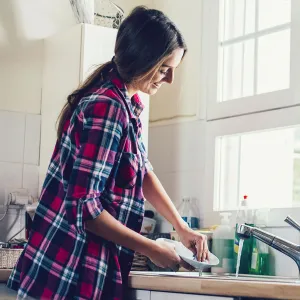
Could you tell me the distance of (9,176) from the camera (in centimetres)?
312

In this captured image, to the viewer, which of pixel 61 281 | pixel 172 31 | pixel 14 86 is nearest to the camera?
pixel 61 281

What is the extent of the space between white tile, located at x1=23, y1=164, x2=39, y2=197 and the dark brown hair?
1.29 meters

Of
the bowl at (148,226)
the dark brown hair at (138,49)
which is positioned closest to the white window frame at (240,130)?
the bowl at (148,226)

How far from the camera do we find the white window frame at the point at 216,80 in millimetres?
2705

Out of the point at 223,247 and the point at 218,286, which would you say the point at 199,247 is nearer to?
the point at 218,286

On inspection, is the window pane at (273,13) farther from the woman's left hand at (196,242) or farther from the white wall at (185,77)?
the woman's left hand at (196,242)

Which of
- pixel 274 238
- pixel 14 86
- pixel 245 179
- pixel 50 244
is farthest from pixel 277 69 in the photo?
pixel 50 244

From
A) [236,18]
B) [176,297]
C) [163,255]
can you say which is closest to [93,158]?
[163,255]

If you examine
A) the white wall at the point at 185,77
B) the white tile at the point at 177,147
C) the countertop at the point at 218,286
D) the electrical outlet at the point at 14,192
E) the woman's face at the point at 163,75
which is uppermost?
the white wall at the point at 185,77

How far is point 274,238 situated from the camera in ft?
7.45

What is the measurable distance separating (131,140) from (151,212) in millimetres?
1374

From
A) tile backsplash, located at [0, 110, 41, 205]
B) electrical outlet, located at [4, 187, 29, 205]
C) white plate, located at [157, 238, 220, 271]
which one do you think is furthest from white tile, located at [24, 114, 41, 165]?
white plate, located at [157, 238, 220, 271]

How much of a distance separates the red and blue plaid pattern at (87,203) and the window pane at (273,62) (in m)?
1.11

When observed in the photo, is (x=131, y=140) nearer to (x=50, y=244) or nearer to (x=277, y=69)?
(x=50, y=244)
